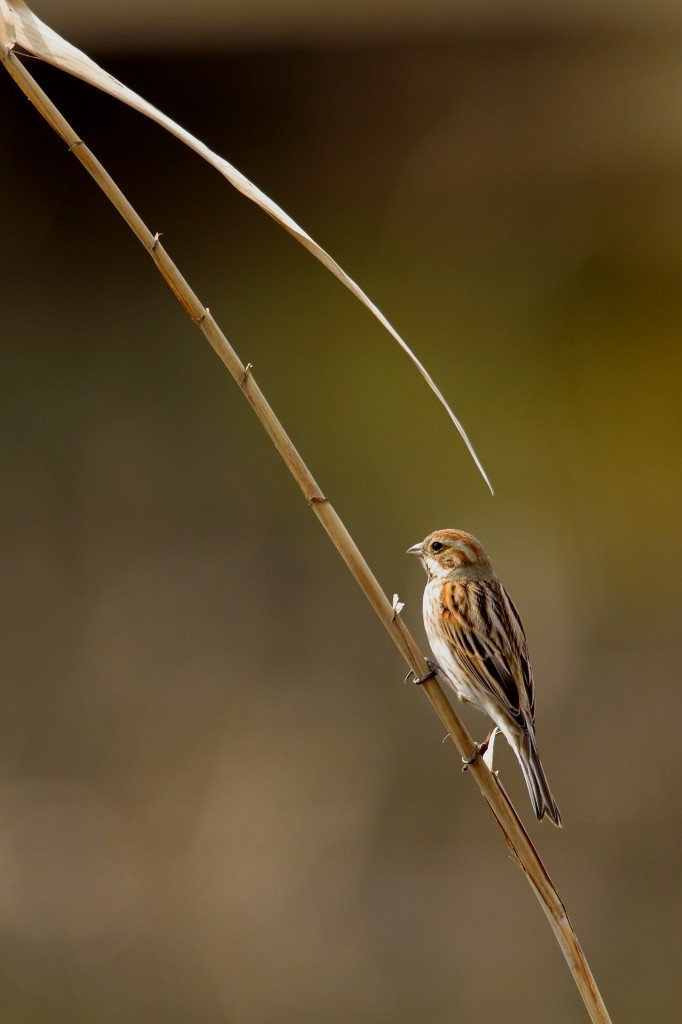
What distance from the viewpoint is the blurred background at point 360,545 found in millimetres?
4715

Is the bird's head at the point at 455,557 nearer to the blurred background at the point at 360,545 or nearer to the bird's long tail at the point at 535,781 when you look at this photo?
the bird's long tail at the point at 535,781

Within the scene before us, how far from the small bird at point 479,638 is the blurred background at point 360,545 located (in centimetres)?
258

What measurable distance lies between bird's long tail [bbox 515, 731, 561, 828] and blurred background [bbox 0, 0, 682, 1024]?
2.80 metres

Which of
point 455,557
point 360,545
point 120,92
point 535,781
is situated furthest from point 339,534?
A: point 360,545

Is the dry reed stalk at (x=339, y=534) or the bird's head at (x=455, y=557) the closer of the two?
the dry reed stalk at (x=339, y=534)

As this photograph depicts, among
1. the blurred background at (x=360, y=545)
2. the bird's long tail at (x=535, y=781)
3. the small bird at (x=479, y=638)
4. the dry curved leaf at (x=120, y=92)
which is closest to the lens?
the dry curved leaf at (x=120, y=92)

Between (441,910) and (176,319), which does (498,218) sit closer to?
(176,319)

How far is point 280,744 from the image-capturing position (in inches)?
191

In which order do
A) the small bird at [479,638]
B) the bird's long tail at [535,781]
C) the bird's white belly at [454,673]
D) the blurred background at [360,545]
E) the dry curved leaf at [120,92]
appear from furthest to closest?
the blurred background at [360,545] → the bird's white belly at [454,673] → the small bird at [479,638] → the bird's long tail at [535,781] → the dry curved leaf at [120,92]

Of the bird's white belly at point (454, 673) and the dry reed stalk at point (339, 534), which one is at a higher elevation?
the dry reed stalk at point (339, 534)

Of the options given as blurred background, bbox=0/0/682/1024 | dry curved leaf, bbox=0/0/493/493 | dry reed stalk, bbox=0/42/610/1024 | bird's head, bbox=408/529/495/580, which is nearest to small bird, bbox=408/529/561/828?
bird's head, bbox=408/529/495/580

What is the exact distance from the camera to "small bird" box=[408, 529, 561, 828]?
6.37ft

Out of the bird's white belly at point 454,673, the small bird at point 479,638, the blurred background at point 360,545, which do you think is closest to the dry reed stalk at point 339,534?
the small bird at point 479,638

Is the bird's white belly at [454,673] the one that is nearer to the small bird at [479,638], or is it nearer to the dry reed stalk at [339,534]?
the small bird at [479,638]
